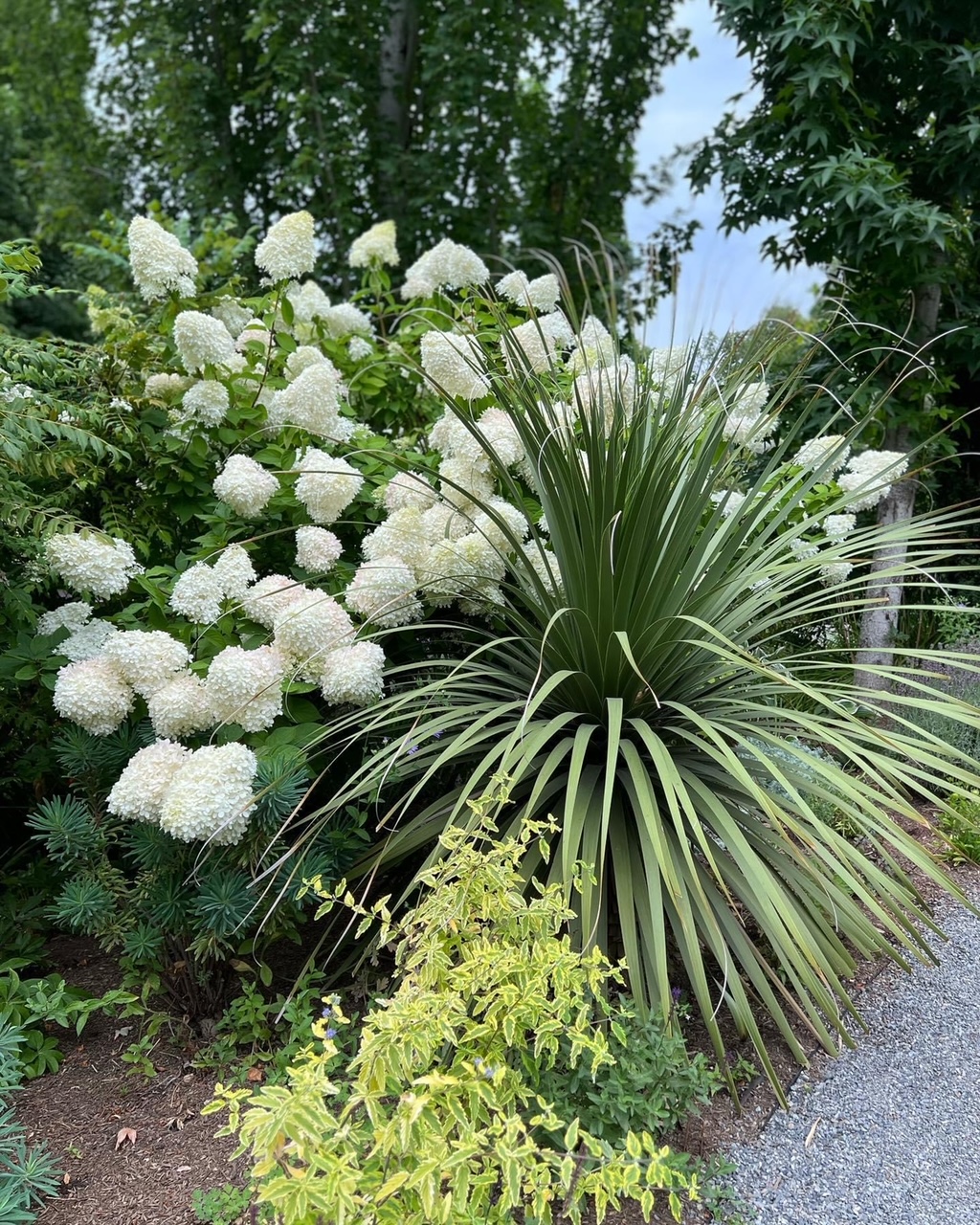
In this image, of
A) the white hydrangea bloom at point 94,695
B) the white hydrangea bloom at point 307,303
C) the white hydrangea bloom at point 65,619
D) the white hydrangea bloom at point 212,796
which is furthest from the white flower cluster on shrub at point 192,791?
the white hydrangea bloom at point 307,303

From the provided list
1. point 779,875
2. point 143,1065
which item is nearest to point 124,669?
point 143,1065

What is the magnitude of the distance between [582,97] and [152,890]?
276 inches

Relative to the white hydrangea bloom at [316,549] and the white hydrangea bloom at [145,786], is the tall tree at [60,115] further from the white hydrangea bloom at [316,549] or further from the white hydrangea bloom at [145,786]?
the white hydrangea bloom at [145,786]

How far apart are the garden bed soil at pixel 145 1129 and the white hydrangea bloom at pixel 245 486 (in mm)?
1271

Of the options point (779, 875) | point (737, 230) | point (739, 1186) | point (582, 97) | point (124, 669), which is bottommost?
point (739, 1186)

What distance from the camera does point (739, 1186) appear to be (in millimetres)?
1511

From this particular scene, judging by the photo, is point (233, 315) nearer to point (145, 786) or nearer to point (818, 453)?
point (145, 786)

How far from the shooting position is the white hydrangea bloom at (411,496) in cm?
228

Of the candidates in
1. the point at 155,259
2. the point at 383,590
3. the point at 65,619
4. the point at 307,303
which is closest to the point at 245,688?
the point at 383,590

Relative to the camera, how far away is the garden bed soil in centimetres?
152

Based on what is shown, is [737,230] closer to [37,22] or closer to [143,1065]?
[143,1065]

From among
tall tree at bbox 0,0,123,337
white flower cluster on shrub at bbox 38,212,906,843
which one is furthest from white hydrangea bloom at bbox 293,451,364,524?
tall tree at bbox 0,0,123,337

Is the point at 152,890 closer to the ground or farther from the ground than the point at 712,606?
closer to the ground

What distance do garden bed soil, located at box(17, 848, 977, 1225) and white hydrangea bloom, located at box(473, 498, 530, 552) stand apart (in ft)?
3.98
